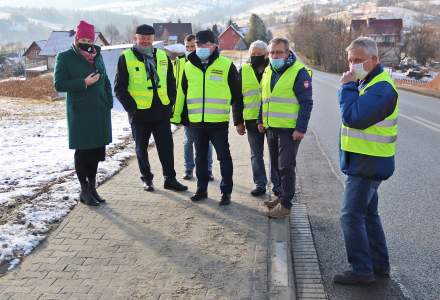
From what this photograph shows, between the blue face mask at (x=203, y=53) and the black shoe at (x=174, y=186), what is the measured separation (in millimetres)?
1670

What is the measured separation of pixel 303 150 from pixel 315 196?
335 cm

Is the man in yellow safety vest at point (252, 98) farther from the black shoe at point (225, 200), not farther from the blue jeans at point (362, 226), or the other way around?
the blue jeans at point (362, 226)

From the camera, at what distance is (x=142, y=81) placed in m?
5.94

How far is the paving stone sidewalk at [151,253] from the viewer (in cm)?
366

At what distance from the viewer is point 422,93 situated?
26344mm

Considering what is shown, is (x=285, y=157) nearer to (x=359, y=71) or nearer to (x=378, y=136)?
(x=378, y=136)

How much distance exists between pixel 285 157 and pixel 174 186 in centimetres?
173

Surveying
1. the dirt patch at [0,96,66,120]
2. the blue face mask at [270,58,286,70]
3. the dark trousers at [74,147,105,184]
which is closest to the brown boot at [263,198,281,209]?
the blue face mask at [270,58,286,70]

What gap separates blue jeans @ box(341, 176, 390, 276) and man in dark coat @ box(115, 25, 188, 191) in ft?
9.12

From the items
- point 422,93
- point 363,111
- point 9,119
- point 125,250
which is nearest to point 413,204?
point 363,111

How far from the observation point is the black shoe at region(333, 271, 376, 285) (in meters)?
3.95

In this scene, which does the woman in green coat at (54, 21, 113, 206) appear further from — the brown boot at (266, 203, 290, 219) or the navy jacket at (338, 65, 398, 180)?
the navy jacket at (338, 65, 398, 180)

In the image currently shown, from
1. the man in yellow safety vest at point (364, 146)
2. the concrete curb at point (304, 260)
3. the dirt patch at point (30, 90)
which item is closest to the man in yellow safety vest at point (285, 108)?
the concrete curb at point (304, 260)

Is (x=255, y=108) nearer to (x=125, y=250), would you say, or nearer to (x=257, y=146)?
(x=257, y=146)
